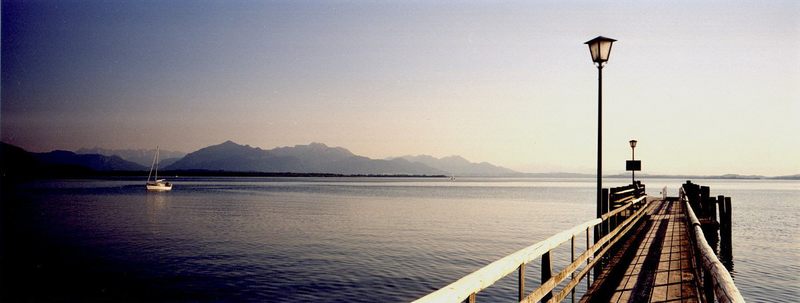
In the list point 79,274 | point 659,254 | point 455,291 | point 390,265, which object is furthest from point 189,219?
point 455,291

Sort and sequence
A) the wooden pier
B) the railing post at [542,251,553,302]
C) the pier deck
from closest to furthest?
the wooden pier
the railing post at [542,251,553,302]
the pier deck

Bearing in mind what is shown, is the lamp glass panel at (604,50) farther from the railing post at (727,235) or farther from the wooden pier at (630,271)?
the railing post at (727,235)

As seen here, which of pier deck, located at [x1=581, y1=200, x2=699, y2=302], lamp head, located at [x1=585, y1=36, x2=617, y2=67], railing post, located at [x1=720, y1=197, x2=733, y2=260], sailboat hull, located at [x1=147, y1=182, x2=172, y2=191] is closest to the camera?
pier deck, located at [x1=581, y1=200, x2=699, y2=302]

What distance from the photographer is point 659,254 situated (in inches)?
465

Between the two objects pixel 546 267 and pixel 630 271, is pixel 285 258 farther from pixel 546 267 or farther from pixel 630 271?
pixel 546 267

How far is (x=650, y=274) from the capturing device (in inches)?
372

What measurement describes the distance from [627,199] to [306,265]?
41.1 ft

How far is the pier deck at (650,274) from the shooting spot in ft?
25.7

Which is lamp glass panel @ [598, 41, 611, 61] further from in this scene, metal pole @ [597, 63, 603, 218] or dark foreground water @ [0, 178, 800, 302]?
dark foreground water @ [0, 178, 800, 302]

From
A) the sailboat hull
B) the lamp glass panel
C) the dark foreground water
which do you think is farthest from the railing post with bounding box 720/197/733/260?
the sailboat hull

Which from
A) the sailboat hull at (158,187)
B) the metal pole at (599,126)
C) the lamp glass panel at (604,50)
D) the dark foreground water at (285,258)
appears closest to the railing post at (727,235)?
the dark foreground water at (285,258)

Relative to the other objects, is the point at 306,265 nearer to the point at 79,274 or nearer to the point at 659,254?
the point at 79,274

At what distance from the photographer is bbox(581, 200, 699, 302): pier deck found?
25.7 ft

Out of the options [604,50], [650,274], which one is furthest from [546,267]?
[604,50]
